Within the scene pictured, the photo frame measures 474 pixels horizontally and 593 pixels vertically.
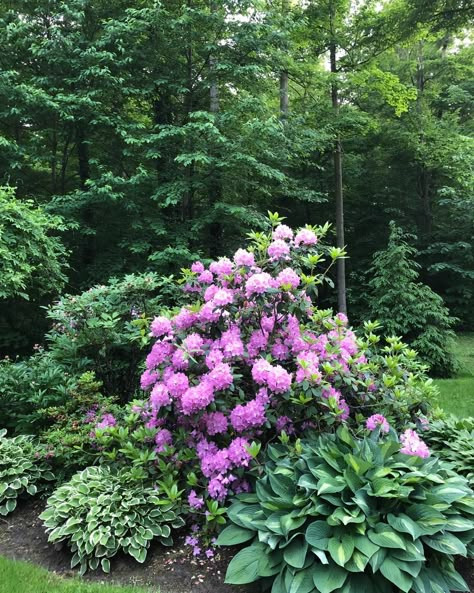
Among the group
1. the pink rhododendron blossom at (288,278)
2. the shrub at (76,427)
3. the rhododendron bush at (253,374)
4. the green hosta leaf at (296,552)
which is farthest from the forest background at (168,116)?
the green hosta leaf at (296,552)

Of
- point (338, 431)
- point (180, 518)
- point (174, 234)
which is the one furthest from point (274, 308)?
point (174, 234)

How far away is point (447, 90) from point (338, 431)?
12.4 m

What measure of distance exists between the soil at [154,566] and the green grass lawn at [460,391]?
11.0 ft

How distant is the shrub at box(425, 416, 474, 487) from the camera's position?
108 inches

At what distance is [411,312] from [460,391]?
2657 mm

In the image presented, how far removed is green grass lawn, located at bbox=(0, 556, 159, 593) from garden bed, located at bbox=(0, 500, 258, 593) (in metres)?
0.11

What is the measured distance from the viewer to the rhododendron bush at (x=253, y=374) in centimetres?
247

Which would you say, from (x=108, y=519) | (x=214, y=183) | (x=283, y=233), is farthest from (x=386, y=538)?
(x=214, y=183)

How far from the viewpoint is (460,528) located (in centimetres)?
207

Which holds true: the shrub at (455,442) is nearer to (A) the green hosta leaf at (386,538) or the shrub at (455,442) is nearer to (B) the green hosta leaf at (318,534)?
(A) the green hosta leaf at (386,538)

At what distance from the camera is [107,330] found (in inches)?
153

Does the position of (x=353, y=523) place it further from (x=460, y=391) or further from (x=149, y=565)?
(x=460, y=391)

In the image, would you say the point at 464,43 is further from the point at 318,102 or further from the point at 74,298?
the point at 74,298

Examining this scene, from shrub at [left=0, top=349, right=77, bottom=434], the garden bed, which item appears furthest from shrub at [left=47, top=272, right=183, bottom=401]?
the garden bed
